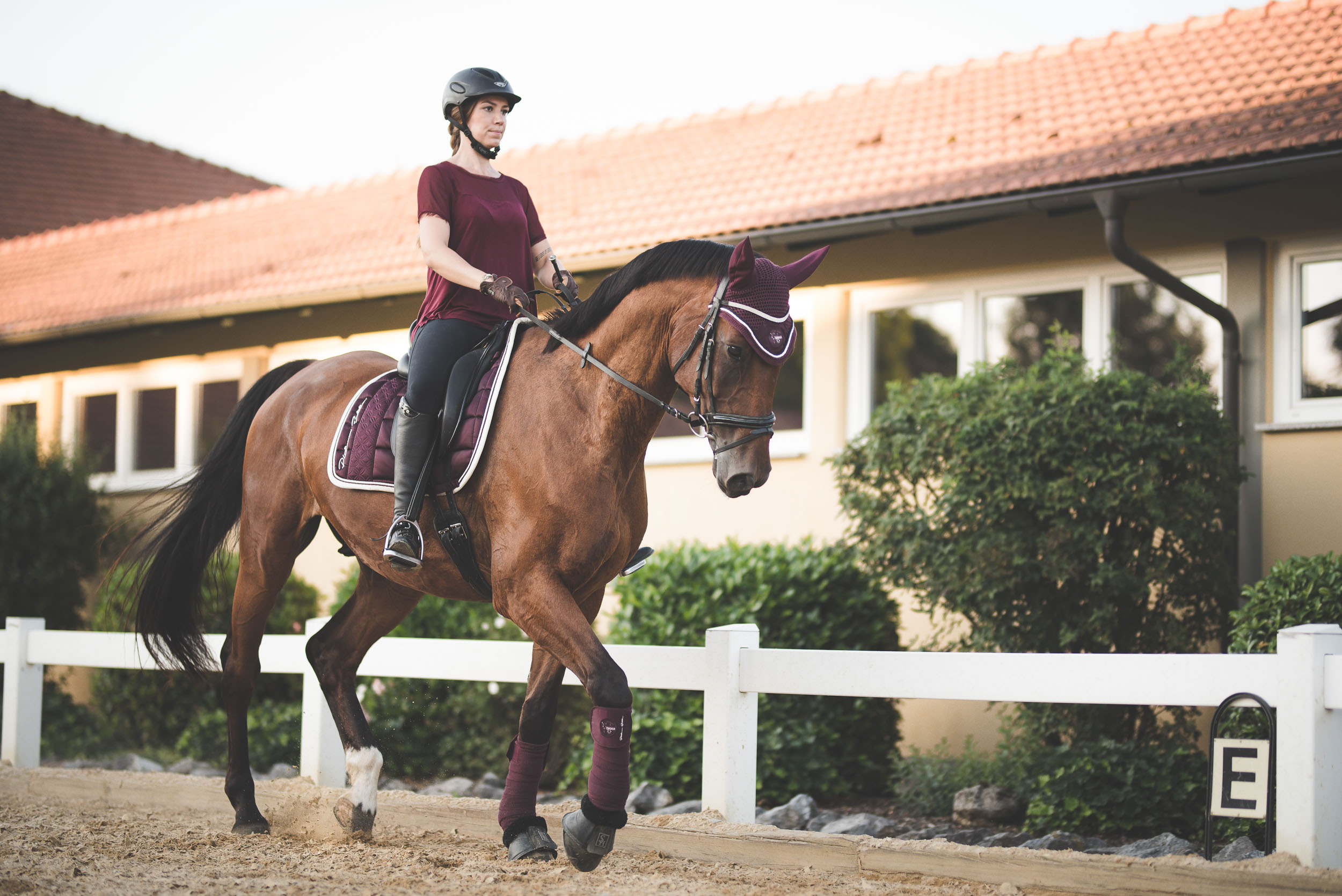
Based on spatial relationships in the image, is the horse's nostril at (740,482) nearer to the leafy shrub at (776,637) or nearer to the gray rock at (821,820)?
the gray rock at (821,820)

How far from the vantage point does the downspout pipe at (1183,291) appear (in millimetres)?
8633

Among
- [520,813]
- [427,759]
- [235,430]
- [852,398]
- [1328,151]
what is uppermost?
[1328,151]

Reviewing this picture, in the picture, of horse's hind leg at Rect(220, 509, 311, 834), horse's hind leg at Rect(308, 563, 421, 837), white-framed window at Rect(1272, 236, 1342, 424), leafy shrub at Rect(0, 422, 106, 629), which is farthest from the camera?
leafy shrub at Rect(0, 422, 106, 629)

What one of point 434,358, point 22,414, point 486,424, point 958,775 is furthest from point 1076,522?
point 22,414

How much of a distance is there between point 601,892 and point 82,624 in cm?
1132

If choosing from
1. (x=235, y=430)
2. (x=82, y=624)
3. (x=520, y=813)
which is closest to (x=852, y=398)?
(x=235, y=430)

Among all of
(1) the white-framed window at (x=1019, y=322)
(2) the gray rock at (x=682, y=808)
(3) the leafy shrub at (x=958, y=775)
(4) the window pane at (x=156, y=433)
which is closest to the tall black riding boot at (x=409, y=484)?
(2) the gray rock at (x=682, y=808)

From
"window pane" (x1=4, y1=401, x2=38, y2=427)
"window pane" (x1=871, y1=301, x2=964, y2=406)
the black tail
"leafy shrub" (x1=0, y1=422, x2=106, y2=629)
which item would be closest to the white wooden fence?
the black tail

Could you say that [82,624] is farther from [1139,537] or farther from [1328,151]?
[1328,151]

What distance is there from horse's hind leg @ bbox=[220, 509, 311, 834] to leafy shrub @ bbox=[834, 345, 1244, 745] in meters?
4.02

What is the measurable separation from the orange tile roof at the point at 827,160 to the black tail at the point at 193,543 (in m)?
5.18

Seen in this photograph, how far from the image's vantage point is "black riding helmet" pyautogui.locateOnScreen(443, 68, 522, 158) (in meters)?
5.18

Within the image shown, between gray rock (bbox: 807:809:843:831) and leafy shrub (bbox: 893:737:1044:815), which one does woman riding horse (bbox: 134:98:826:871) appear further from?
leafy shrub (bbox: 893:737:1044:815)

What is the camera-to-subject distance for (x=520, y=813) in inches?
194
